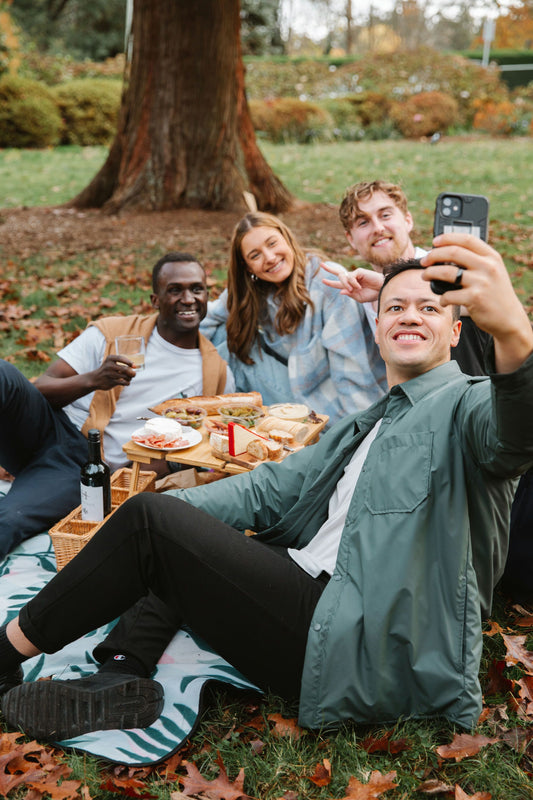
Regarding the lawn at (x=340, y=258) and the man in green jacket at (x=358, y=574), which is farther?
the lawn at (x=340, y=258)

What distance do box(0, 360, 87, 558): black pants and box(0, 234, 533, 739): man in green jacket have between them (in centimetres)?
137

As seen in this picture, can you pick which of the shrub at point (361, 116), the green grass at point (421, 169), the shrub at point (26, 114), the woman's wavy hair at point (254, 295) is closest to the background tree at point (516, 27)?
the shrub at point (361, 116)

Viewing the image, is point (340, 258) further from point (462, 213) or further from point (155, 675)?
point (155, 675)

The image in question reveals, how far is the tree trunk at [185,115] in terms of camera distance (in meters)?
9.23

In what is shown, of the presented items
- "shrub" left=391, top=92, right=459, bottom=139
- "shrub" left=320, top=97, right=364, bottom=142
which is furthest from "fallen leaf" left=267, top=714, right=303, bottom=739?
"shrub" left=391, top=92, right=459, bottom=139

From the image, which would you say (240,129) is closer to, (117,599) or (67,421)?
(67,421)

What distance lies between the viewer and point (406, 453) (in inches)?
88.7

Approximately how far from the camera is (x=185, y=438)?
365 centimetres

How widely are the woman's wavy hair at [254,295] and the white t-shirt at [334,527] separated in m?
1.93

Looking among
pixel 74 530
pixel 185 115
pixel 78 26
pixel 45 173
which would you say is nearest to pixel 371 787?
pixel 74 530

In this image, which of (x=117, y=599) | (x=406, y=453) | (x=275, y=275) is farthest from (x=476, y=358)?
(x=117, y=599)

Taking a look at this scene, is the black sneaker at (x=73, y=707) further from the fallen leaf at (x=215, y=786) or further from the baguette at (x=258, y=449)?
the baguette at (x=258, y=449)

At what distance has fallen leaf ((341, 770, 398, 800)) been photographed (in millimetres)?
2223

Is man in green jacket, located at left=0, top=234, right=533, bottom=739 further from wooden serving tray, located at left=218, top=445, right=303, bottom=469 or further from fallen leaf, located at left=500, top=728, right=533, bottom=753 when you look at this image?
wooden serving tray, located at left=218, top=445, right=303, bottom=469
